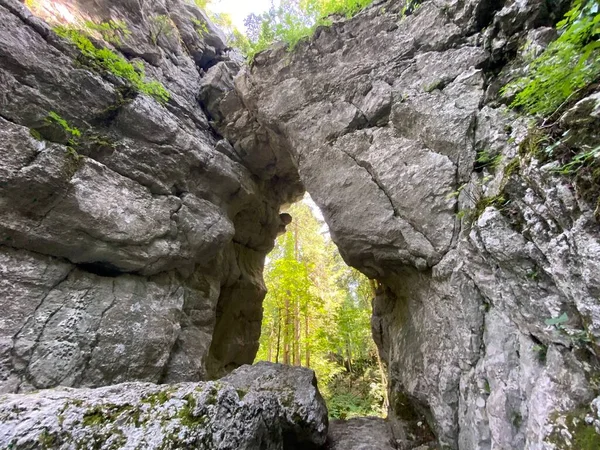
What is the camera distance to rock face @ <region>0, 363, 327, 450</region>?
2.88m

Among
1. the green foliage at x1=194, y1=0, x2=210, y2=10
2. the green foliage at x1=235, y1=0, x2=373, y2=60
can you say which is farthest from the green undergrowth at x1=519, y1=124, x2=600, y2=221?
the green foliage at x1=194, y1=0, x2=210, y2=10

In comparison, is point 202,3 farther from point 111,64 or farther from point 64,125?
point 64,125

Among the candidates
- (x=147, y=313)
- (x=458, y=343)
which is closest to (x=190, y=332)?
(x=147, y=313)

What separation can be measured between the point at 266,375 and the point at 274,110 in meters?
6.55

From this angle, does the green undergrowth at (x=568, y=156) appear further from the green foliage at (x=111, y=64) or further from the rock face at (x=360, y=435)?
the green foliage at (x=111, y=64)

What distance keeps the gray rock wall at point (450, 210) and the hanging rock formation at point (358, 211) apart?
29mm

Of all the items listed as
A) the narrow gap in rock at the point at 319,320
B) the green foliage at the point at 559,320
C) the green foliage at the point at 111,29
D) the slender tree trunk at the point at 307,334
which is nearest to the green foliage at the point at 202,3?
the green foliage at the point at 111,29

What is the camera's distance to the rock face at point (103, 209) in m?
5.61

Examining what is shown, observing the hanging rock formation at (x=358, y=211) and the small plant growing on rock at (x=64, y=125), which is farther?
the small plant growing on rock at (x=64, y=125)

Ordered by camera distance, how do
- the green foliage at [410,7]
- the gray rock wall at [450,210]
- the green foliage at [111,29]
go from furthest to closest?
1. the green foliage at [111,29]
2. the green foliage at [410,7]
3. the gray rock wall at [450,210]

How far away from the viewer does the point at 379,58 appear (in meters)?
7.30

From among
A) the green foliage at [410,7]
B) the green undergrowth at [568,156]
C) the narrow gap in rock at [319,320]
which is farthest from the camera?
the narrow gap in rock at [319,320]

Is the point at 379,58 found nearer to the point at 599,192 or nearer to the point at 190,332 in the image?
the point at 599,192

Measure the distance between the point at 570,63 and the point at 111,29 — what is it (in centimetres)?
1002
